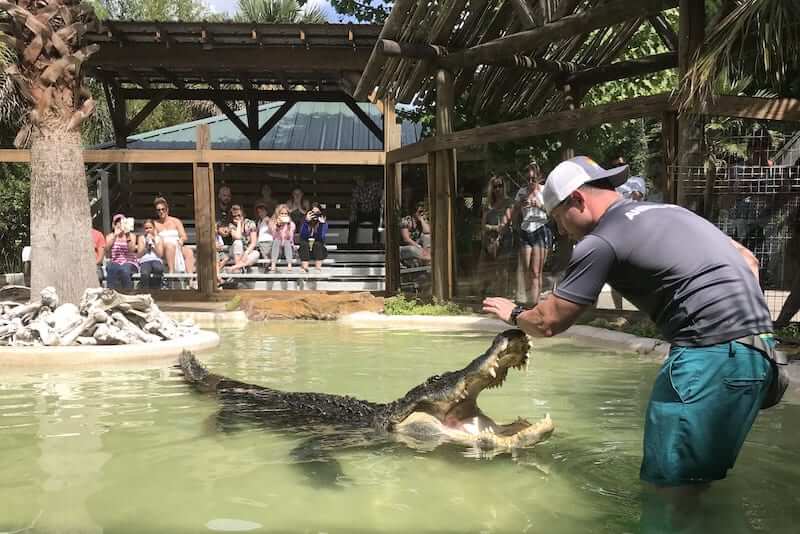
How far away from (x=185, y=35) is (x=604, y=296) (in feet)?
29.1

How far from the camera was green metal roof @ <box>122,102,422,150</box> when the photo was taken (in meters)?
19.5

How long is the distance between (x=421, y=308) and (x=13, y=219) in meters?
11.7

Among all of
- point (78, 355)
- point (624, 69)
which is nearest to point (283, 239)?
point (624, 69)

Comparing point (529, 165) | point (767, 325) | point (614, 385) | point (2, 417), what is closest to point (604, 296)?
point (529, 165)

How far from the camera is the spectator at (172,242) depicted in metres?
12.9

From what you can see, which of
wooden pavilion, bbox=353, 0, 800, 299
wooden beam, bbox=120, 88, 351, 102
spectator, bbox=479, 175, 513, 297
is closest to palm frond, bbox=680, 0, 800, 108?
wooden pavilion, bbox=353, 0, 800, 299

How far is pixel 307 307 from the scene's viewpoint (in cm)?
1087

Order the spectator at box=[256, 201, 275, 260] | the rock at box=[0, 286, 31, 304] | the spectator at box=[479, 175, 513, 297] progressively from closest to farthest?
1. the spectator at box=[479, 175, 513, 297]
2. the rock at box=[0, 286, 31, 304]
3. the spectator at box=[256, 201, 275, 260]

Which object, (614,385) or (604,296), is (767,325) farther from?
(604,296)

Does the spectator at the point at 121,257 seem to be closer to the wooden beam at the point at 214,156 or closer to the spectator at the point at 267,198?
the wooden beam at the point at 214,156

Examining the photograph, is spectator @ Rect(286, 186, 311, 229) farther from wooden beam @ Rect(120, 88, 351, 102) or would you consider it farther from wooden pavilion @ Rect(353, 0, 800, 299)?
wooden beam @ Rect(120, 88, 351, 102)

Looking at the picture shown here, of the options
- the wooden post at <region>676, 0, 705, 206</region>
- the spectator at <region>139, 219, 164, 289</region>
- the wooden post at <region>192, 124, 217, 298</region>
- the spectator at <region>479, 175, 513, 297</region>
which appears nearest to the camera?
the wooden post at <region>676, 0, 705, 206</region>

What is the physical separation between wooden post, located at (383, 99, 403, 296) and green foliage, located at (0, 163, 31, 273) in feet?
30.8

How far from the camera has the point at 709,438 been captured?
109 inches
